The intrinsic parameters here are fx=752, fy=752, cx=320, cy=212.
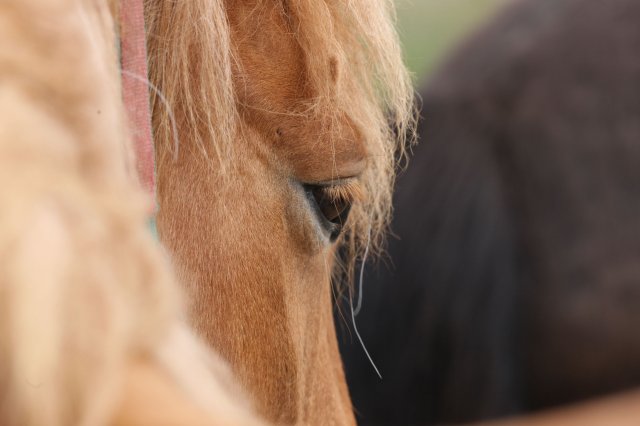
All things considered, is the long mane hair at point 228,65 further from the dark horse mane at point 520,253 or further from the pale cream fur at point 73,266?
the dark horse mane at point 520,253

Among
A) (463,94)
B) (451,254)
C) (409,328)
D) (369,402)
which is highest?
(463,94)

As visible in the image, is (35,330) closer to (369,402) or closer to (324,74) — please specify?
(324,74)

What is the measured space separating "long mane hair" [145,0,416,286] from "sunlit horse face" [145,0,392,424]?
11 mm

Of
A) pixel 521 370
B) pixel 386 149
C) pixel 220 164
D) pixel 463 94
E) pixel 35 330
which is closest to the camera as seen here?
pixel 35 330

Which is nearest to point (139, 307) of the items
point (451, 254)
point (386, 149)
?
point (386, 149)

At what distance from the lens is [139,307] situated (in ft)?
1.18

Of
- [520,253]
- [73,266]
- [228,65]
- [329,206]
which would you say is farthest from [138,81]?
[520,253]

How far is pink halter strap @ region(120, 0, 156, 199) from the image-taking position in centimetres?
73

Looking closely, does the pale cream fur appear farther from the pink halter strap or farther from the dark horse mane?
the dark horse mane

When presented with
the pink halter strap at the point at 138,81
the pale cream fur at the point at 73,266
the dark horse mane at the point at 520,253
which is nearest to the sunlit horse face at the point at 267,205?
the pink halter strap at the point at 138,81

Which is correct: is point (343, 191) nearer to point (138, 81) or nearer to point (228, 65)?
point (228, 65)

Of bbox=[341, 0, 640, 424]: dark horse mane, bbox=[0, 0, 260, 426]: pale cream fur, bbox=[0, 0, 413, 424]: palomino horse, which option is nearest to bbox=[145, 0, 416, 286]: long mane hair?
bbox=[0, 0, 413, 424]: palomino horse

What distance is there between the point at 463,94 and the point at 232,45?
1.50 m

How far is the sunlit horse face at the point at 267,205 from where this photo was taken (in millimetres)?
854
